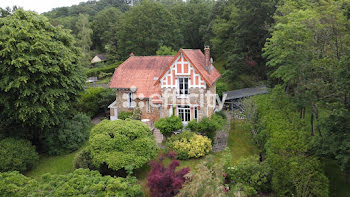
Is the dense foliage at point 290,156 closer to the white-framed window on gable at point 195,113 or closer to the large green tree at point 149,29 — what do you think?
the white-framed window on gable at point 195,113

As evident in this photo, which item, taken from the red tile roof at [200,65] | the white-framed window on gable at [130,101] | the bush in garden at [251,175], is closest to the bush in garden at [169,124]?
the red tile roof at [200,65]

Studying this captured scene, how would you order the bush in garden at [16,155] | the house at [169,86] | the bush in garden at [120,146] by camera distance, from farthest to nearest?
1. the house at [169,86]
2. the bush in garden at [16,155]
3. the bush in garden at [120,146]

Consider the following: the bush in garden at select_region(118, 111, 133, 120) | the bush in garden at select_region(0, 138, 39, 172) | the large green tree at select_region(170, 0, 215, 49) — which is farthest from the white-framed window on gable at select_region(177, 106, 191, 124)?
the large green tree at select_region(170, 0, 215, 49)

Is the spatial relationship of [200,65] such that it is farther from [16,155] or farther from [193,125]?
[16,155]

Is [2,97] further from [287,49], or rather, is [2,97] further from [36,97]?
[287,49]

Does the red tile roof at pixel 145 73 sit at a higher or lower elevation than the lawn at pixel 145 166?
higher

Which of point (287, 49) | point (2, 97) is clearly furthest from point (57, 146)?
point (287, 49)
